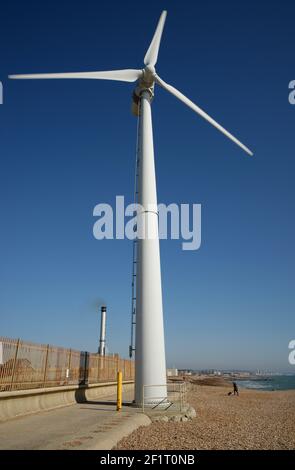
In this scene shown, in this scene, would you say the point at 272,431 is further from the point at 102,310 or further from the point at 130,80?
the point at 102,310

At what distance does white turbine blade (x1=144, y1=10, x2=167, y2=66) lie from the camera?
23820 millimetres

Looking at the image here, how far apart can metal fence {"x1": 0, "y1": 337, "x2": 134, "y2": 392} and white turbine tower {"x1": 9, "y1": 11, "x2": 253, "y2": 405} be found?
4.12 m

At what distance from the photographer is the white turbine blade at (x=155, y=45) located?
2382cm

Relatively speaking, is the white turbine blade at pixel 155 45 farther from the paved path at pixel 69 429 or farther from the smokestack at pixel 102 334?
the smokestack at pixel 102 334

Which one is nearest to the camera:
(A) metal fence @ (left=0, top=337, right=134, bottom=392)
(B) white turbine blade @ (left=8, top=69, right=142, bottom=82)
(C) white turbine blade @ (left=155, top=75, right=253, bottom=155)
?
(A) metal fence @ (left=0, top=337, right=134, bottom=392)

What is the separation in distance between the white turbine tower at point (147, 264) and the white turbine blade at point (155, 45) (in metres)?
0.67

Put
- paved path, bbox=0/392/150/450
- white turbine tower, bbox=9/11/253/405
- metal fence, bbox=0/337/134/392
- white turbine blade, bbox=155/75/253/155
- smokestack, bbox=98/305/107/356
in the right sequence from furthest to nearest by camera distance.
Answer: smokestack, bbox=98/305/107/356 → white turbine blade, bbox=155/75/253/155 → white turbine tower, bbox=9/11/253/405 → metal fence, bbox=0/337/134/392 → paved path, bbox=0/392/150/450

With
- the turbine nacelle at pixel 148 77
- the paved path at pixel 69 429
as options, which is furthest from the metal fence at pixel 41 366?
the turbine nacelle at pixel 148 77

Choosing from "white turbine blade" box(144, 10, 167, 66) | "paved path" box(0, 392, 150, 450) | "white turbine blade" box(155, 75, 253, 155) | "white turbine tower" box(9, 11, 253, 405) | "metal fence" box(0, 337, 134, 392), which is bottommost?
"paved path" box(0, 392, 150, 450)

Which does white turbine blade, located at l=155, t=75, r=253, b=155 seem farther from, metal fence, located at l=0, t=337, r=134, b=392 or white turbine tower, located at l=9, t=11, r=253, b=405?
metal fence, located at l=0, t=337, r=134, b=392

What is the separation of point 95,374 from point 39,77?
64.2 feet

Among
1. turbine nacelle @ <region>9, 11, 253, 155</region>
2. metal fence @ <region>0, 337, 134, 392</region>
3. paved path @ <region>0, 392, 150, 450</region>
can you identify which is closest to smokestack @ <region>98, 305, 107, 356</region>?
metal fence @ <region>0, 337, 134, 392</region>
